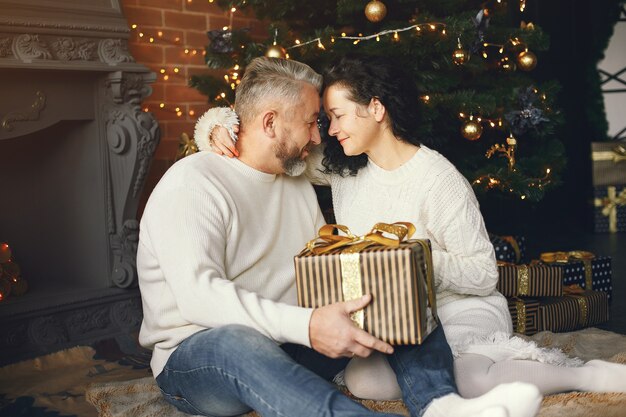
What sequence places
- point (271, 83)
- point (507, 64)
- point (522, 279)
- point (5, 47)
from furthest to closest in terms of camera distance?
point (507, 64) → point (522, 279) → point (5, 47) → point (271, 83)

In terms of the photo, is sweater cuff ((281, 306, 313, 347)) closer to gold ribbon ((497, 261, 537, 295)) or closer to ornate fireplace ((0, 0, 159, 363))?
gold ribbon ((497, 261, 537, 295))

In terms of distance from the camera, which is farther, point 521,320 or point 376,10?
point 376,10

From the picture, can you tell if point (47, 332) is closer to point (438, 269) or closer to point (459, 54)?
point (438, 269)

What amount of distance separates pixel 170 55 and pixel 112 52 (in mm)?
574

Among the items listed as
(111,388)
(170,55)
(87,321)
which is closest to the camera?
(111,388)

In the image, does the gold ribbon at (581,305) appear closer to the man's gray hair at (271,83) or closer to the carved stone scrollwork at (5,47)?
the man's gray hair at (271,83)

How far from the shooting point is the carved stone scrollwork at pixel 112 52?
3.10 m

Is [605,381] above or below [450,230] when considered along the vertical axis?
below

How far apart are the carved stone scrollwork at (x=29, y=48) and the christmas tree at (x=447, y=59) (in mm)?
652

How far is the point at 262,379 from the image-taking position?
1.63m

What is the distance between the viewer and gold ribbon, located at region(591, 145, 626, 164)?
17.9 feet

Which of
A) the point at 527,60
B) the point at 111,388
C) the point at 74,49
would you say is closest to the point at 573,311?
the point at 527,60

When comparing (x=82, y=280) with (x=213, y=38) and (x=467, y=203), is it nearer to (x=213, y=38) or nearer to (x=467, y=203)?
(x=213, y=38)

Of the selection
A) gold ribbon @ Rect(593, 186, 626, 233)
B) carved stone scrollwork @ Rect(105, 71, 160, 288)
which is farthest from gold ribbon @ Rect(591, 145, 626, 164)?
carved stone scrollwork @ Rect(105, 71, 160, 288)
